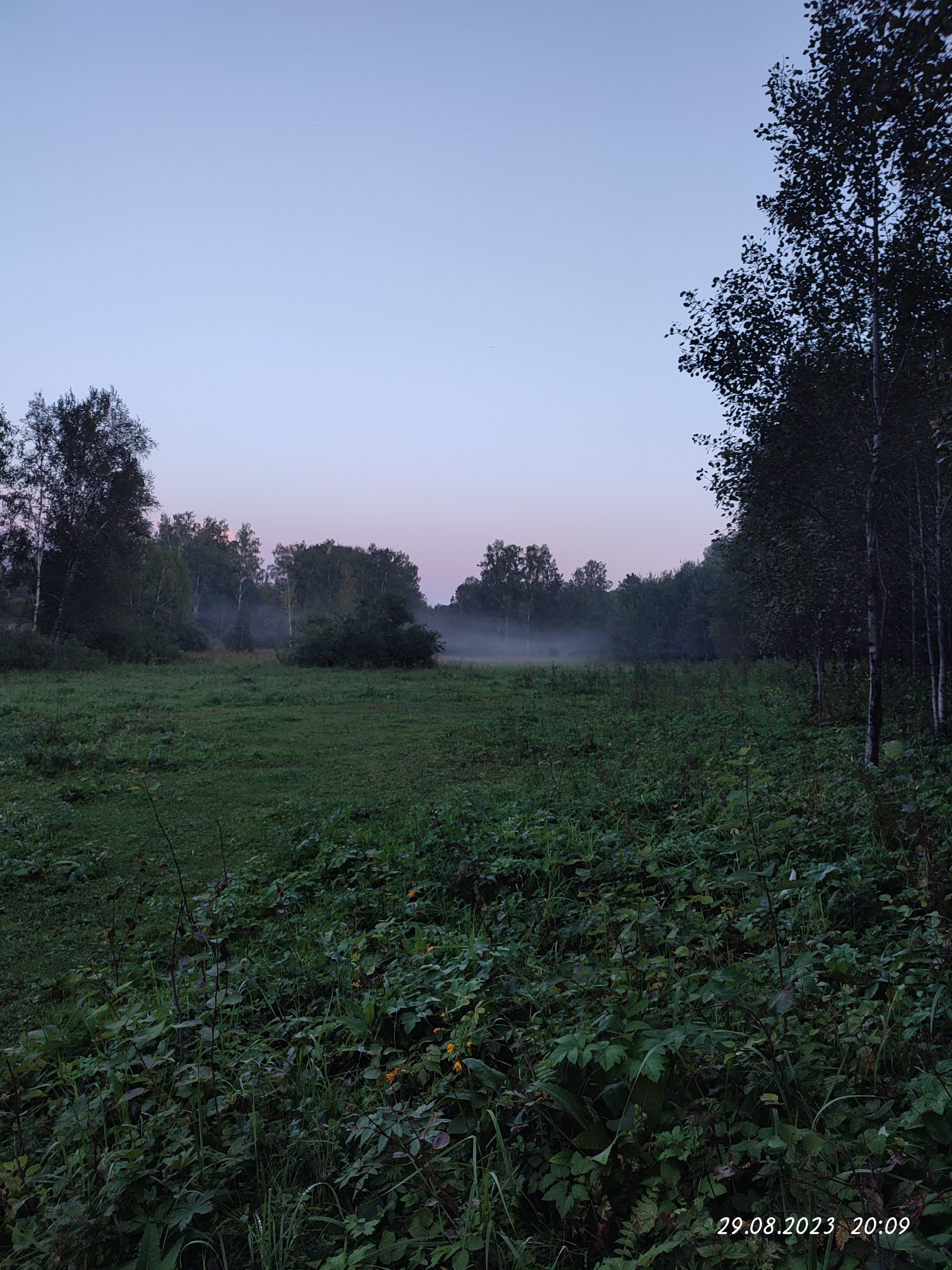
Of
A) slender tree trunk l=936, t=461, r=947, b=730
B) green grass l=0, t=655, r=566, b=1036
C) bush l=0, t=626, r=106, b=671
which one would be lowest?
green grass l=0, t=655, r=566, b=1036

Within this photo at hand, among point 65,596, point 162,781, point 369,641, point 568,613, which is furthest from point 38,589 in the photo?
point 568,613

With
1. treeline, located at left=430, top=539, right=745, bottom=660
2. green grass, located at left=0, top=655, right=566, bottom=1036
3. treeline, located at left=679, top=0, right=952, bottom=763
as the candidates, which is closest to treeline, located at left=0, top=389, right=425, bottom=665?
green grass, located at left=0, top=655, right=566, bottom=1036

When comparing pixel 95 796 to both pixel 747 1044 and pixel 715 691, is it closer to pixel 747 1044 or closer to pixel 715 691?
pixel 747 1044

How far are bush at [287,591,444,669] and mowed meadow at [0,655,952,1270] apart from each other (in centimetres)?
2695

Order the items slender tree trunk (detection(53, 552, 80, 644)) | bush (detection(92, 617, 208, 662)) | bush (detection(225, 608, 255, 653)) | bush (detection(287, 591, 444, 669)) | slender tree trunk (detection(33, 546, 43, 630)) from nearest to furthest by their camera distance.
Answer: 1. slender tree trunk (detection(33, 546, 43, 630))
2. slender tree trunk (detection(53, 552, 80, 644))
3. bush (detection(92, 617, 208, 662))
4. bush (detection(287, 591, 444, 669))
5. bush (detection(225, 608, 255, 653))

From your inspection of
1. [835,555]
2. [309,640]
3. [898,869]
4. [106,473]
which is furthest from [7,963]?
[106,473]

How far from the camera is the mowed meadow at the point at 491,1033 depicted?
2209mm

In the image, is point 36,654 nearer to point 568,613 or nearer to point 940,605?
point 940,605

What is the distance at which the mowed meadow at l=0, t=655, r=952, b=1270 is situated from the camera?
221cm

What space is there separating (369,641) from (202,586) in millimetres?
55504

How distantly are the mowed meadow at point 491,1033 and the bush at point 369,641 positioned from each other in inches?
1061

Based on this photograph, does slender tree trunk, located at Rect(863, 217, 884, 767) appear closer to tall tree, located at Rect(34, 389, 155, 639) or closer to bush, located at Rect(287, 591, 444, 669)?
bush, located at Rect(287, 591, 444, 669)

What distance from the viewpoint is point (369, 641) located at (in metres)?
34.7

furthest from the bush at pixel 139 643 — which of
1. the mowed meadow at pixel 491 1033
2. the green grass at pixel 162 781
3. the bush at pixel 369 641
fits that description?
the mowed meadow at pixel 491 1033
